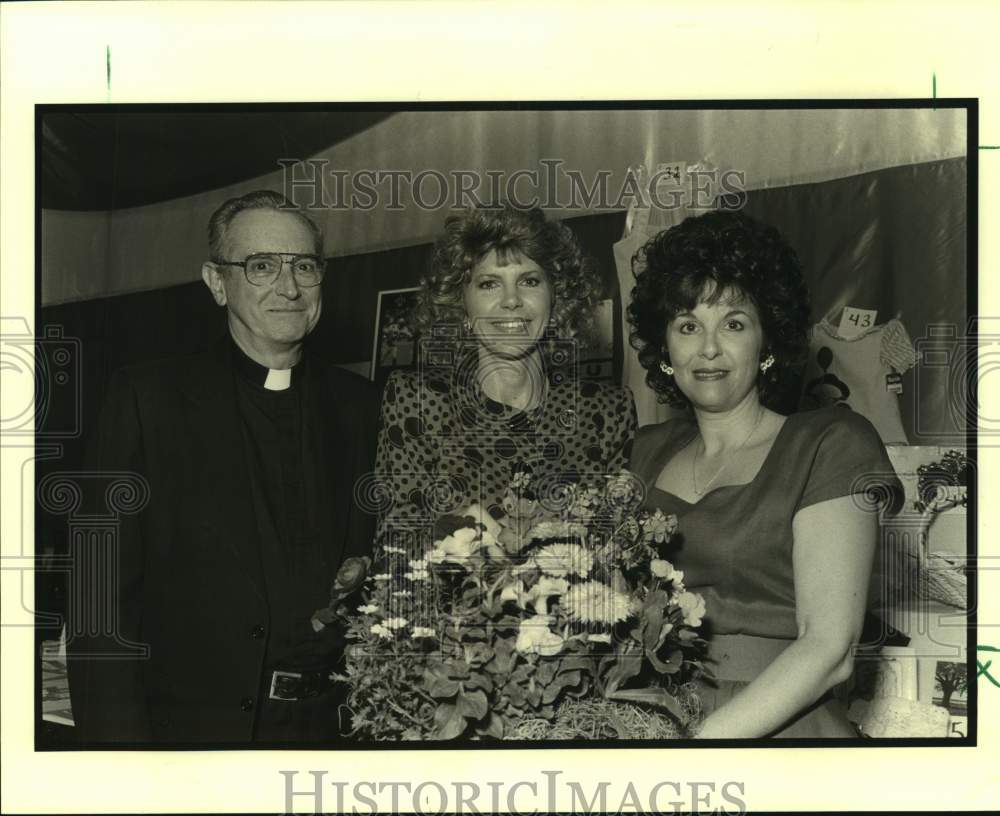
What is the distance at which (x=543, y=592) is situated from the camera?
3.52m

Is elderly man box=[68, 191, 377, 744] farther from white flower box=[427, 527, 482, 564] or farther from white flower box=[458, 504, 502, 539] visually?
white flower box=[458, 504, 502, 539]

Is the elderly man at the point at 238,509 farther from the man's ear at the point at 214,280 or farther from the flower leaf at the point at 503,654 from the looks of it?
the flower leaf at the point at 503,654

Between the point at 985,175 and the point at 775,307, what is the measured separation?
0.82 metres

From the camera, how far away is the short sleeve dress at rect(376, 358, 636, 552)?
3.58 metres

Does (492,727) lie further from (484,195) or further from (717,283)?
(484,195)

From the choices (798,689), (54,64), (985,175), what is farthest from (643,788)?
(54,64)

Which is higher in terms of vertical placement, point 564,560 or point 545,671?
point 564,560

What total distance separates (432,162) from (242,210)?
1.94 ft

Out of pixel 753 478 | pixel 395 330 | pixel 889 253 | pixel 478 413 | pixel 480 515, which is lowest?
pixel 480 515

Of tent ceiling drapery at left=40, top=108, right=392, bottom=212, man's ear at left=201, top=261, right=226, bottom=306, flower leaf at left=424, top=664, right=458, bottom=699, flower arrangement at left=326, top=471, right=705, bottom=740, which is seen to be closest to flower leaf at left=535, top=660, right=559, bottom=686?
flower arrangement at left=326, top=471, right=705, bottom=740

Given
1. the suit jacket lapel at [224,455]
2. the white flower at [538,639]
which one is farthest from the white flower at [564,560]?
the suit jacket lapel at [224,455]

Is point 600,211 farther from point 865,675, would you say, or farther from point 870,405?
point 865,675

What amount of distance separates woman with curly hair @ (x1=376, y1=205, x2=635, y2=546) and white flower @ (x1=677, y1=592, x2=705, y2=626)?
1.41ft

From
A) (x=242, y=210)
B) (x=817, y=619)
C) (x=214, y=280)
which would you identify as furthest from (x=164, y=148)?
(x=817, y=619)
